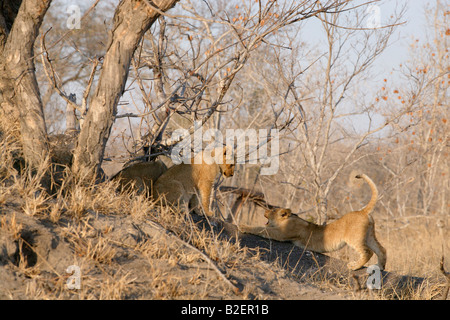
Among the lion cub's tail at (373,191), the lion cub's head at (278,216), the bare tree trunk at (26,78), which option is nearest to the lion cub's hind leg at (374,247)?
the lion cub's tail at (373,191)

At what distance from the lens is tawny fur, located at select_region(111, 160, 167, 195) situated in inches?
244

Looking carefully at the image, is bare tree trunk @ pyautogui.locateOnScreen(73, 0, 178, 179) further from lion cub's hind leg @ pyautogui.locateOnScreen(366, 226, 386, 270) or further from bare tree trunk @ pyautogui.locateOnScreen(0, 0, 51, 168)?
lion cub's hind leg @ pyautogui.locateOnScreen(366, 226, 386, 270)

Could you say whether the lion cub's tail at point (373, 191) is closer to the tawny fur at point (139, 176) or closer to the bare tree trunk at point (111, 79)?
the tawny fur at point (139, 176)

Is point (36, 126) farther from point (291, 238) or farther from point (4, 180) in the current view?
point (291, 238)

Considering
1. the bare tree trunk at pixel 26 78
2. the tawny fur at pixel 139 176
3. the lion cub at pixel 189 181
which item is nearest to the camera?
the bare tree trunk at pixel 26 78

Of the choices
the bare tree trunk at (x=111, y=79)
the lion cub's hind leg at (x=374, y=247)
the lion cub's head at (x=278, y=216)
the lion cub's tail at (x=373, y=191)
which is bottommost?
the lion cub's hind leg at (x=374, y=247)

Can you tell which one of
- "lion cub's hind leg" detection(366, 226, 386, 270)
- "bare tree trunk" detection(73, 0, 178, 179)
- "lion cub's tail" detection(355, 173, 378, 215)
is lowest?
"lion cub's hind leg" detection(366, 226, 386, 270)

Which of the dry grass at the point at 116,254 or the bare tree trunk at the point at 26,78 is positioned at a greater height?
the bare tree trunk at the point at 26,78

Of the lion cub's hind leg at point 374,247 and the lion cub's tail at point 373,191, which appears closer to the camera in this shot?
the lion cub's tail at point 373,191

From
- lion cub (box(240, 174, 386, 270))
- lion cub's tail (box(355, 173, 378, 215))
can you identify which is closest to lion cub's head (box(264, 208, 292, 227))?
lion cub (box(240, 174, 386, 270))

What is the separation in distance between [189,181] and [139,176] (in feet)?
2.20

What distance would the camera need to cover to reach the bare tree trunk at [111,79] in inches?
197

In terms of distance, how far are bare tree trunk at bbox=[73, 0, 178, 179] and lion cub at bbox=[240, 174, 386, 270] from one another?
2.37 m

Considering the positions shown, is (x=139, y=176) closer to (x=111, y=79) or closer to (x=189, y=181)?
(x=189, y=181)
